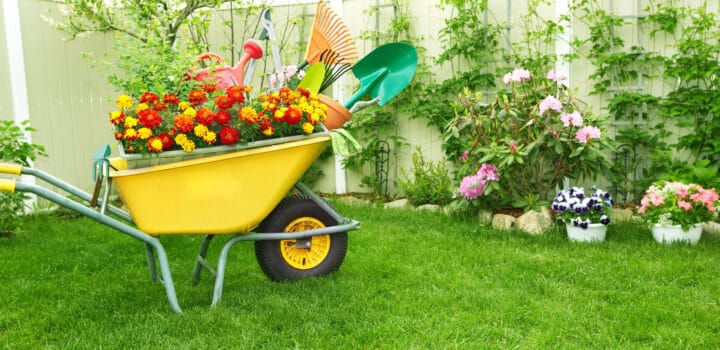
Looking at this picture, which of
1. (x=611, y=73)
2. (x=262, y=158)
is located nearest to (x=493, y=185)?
(x=611, y=73)

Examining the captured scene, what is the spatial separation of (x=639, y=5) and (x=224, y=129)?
2907 millimetres

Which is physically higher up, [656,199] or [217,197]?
[217,197]

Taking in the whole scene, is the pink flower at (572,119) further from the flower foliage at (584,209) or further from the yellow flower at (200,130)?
the yellow flower at (200,130)

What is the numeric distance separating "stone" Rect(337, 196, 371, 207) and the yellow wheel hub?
1.79 m

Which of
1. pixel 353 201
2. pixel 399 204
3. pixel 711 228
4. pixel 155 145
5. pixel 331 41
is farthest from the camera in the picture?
pixel 353 201

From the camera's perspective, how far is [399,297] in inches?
103

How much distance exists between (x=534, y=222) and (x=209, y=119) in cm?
207

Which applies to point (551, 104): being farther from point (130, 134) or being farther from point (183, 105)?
point (130, 134)

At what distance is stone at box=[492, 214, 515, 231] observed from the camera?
3.77 m

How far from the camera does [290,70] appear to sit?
3.51m

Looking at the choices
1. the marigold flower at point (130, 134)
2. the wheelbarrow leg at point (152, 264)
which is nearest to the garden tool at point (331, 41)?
the marigold flower at point (130, 134)

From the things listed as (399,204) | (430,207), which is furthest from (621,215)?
(399,204)

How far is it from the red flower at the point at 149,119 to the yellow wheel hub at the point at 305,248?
70cm

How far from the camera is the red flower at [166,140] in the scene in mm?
2254
